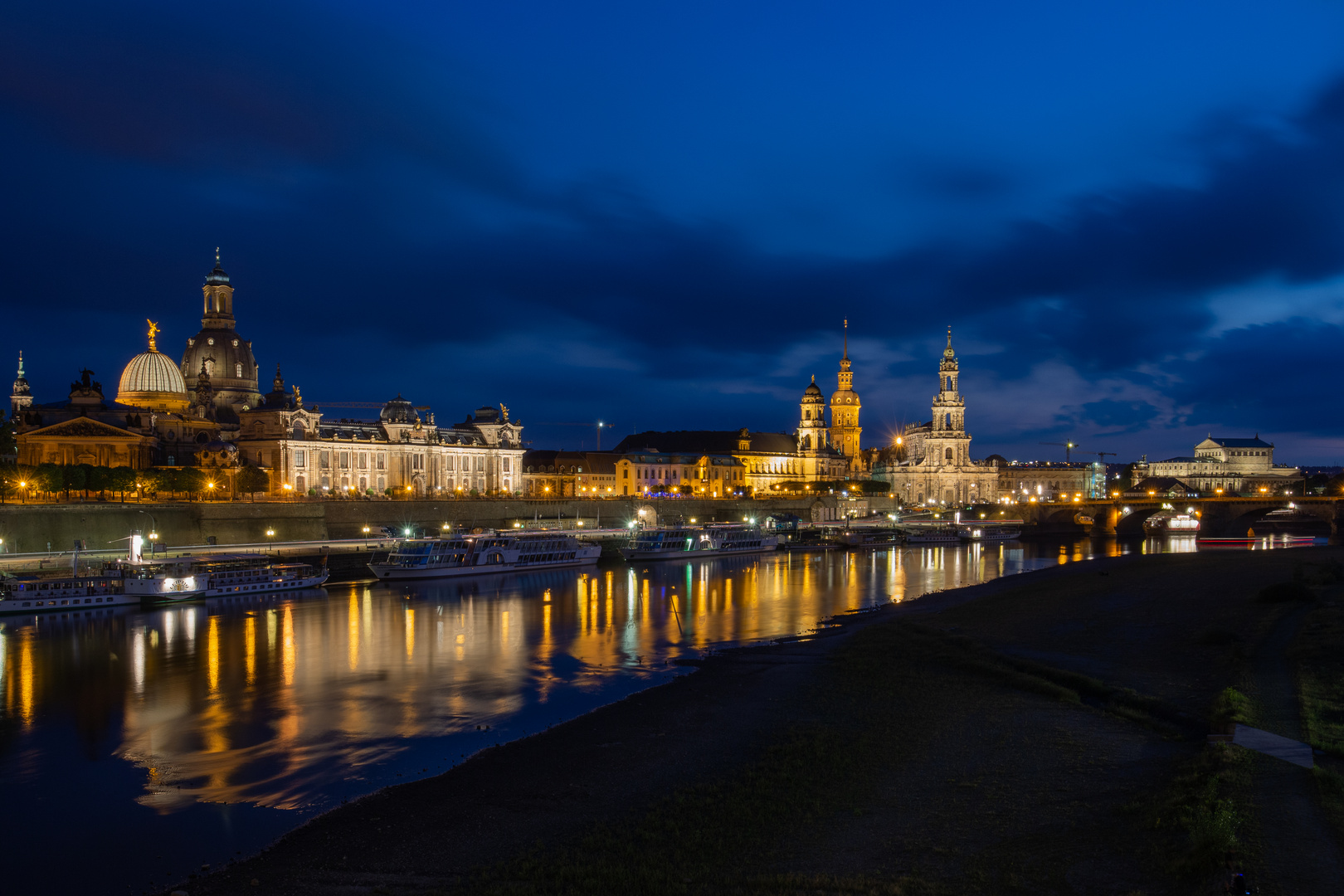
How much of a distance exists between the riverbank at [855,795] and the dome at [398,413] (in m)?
104

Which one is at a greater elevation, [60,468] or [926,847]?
[60,468]

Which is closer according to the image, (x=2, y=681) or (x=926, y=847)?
(x=926, y=847)

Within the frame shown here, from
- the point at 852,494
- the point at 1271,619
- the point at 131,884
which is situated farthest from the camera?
the point at 852,494

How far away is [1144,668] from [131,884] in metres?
27.1

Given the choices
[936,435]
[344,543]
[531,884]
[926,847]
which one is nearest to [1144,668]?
[926,847]

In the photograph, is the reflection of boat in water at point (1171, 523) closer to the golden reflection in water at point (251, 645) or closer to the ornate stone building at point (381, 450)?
the ornate stone building at point (381, 450)

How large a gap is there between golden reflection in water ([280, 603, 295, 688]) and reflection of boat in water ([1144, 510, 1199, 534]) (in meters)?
119

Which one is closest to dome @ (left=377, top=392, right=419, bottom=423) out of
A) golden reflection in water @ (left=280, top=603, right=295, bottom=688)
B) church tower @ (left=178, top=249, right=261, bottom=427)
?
church tower @ (left=178, top=249, right=261, bottom=427)

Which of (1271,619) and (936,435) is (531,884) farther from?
(936,435)

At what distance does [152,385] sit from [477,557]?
68972mm

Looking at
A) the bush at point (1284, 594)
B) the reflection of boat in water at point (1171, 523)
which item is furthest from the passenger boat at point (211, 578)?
the reflection of boat in water at point (1171, 523)

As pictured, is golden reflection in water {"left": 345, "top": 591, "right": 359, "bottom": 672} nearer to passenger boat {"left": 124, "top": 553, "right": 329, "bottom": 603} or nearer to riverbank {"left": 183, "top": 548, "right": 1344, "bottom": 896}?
passenger boat {"left": 124, "top": 553, "right": 329, "bottom": 603}

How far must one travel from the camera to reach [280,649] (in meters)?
39.4

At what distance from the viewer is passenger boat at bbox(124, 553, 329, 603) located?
53531 millimetres
